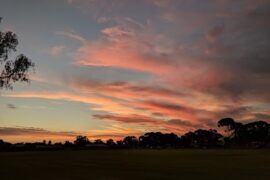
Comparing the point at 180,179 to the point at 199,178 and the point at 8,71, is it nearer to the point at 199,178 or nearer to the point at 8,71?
the point at 199,178

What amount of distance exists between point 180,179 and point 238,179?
12.8 feet

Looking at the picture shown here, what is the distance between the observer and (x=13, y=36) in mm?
58656

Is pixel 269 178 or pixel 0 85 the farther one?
pixel 0 85

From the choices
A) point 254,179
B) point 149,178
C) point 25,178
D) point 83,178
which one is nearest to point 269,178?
point 254,179

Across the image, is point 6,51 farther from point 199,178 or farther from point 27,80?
point 199,178

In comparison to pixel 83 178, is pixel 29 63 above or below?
above

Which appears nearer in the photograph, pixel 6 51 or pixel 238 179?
pixel 238 179

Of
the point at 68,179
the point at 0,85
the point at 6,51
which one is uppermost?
the point at 6,51

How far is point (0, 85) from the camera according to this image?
191 ft

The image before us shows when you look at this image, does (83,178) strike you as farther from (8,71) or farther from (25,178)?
(8,71)

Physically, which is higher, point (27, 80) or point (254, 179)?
point (27, 80)

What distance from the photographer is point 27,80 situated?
59406 millimetres

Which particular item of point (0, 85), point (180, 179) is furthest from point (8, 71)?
point (180, 179)

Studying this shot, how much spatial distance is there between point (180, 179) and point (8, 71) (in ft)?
119
